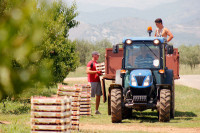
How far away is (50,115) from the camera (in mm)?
7637

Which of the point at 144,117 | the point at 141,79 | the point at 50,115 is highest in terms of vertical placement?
the point at 141,79

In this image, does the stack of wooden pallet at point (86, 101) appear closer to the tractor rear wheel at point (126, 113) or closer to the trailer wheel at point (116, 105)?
the tractor rear wheel at point (126, 113)

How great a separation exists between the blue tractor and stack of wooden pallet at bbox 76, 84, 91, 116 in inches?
62.0

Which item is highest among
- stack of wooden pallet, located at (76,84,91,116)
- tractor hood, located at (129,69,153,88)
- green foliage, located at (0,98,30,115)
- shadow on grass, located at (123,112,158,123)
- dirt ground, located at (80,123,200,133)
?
tractor hood, located at (129,69,153,88)

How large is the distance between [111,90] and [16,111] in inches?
193

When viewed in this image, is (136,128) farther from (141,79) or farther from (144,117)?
(144,117)

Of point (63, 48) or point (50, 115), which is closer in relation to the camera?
point (50, 115)

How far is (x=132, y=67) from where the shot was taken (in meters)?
12.1

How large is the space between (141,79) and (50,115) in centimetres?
447

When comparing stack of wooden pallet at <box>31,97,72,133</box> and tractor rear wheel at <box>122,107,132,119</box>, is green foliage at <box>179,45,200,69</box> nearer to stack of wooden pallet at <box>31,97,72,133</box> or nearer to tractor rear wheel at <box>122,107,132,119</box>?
tractor rear wheel at <box>122,107,132,119</box>

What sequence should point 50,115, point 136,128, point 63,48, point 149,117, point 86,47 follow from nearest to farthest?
point 50,115
point 136,128
point 149,117
point 63,48
point 86,47

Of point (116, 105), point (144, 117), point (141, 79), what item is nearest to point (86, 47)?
point (144, 117)

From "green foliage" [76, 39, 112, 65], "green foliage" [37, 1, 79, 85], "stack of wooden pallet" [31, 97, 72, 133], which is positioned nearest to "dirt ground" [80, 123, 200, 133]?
"stack of wooden pallet" [31, 97, 72, 133]

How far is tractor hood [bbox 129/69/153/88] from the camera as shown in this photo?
11.5 m
